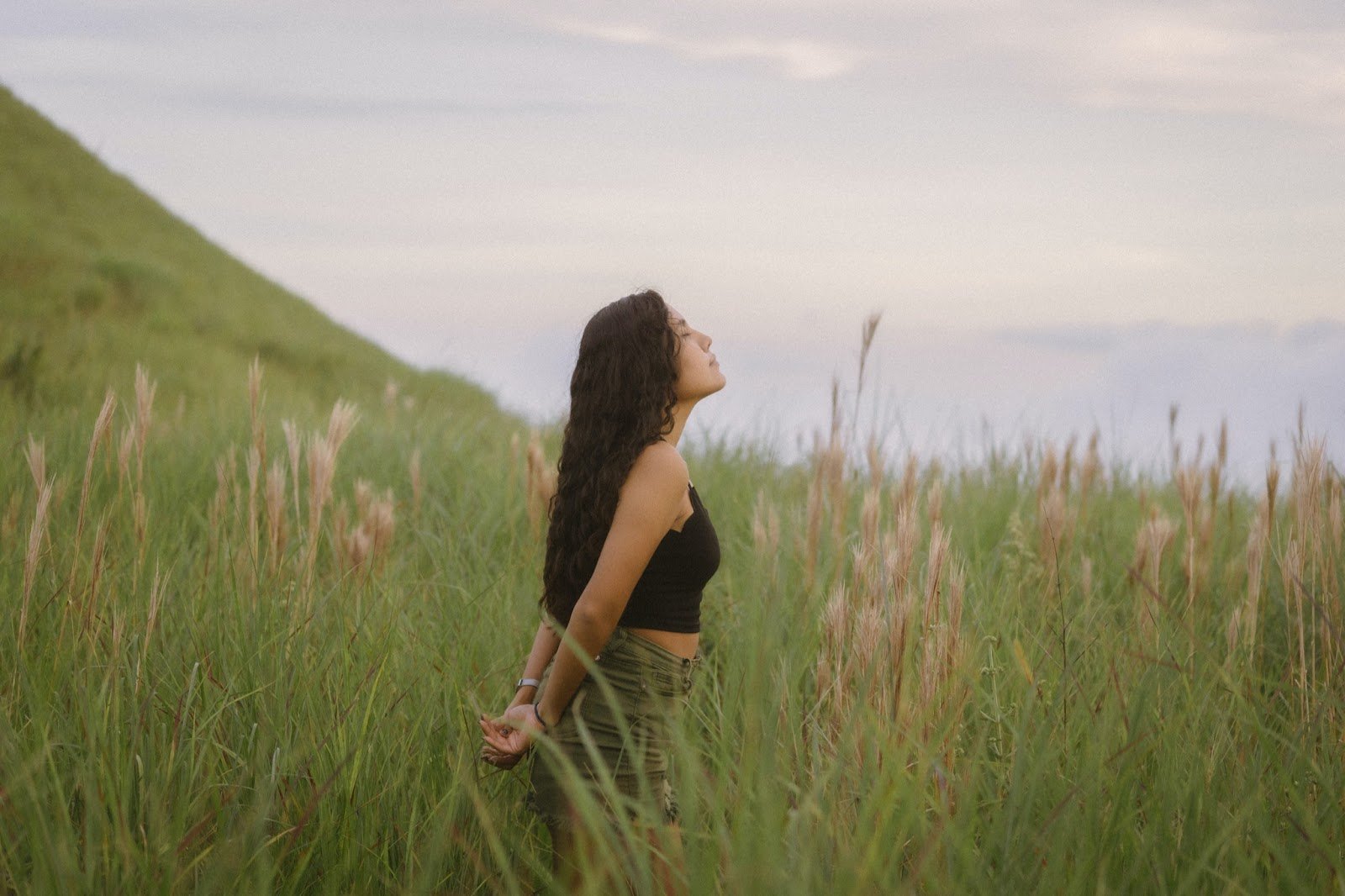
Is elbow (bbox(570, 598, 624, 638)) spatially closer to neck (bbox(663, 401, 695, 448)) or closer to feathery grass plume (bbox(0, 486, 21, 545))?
neck (bbox(663, 401, 695, 448))

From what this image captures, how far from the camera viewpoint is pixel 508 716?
7.22 ft

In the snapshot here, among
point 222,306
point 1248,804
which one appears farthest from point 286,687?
point 222,306

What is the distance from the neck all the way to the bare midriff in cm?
45

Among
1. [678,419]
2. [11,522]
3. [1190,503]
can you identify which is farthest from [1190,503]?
[11,522]

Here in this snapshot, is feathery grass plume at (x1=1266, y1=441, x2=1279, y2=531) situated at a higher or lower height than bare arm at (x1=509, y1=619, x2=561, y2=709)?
higher

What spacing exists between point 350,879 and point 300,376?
12.1m

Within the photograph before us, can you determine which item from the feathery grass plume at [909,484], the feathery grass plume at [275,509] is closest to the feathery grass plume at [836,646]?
the feathery grass plume at [909,484]

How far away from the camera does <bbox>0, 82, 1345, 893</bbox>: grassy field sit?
5.22 ft

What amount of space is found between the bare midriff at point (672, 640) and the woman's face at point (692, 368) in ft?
1.91

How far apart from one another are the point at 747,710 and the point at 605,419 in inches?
49.0

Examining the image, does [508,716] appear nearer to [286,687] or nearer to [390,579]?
[286,687]

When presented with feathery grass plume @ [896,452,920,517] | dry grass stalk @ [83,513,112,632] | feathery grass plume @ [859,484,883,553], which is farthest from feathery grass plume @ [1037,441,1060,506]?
dry grass stalk @ [83,513,112,632]

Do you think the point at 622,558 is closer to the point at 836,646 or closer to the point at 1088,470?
the point at 836,646

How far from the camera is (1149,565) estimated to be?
3080mm
